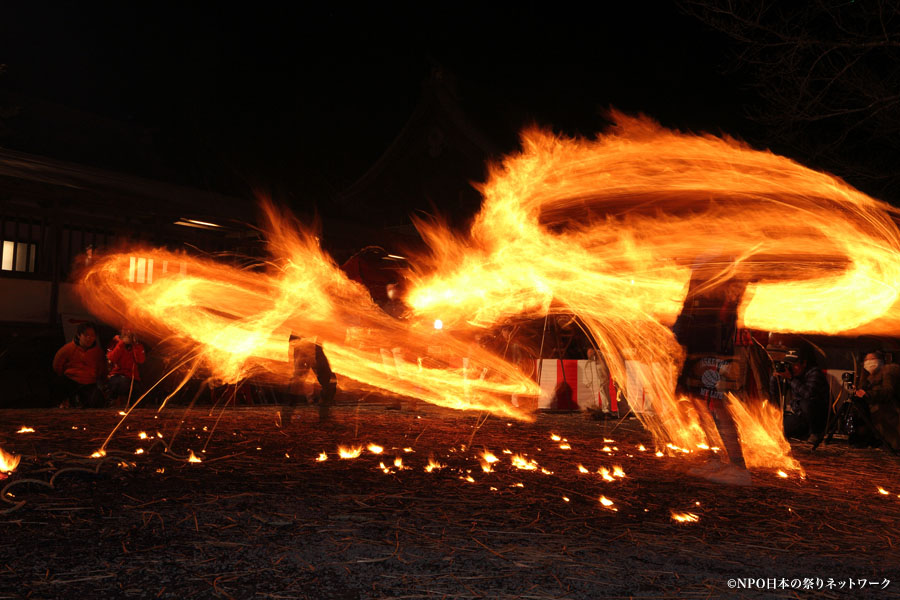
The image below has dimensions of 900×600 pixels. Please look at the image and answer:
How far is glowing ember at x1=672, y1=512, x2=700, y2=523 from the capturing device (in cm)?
471

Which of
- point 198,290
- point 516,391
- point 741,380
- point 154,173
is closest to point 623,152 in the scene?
point 741,380

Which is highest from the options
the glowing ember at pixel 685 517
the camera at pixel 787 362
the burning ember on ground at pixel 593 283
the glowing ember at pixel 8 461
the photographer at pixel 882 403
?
the burning ember on ground at pixel 593 283

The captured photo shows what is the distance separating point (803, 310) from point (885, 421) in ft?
6.25

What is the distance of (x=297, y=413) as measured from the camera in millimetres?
11656

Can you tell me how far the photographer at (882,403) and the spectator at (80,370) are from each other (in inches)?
430

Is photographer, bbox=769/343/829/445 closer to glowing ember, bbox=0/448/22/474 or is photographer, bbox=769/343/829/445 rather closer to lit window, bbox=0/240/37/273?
glowing ember, bbox=0/448/22/474

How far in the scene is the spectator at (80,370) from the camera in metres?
11.6

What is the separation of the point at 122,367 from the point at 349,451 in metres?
6.33

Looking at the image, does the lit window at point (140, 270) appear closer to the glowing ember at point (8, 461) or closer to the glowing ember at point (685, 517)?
the glowing ember at point (8, 461)

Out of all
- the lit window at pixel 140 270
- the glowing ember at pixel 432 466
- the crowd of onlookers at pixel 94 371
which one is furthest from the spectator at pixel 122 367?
the glowing ember at pixel 432 466

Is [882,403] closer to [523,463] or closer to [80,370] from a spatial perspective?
[523,463]

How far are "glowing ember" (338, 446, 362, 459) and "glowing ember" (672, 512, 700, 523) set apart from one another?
10.4 ft

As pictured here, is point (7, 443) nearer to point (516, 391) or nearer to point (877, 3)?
point (516, 391)

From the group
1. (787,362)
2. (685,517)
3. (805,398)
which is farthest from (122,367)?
(787,362)
